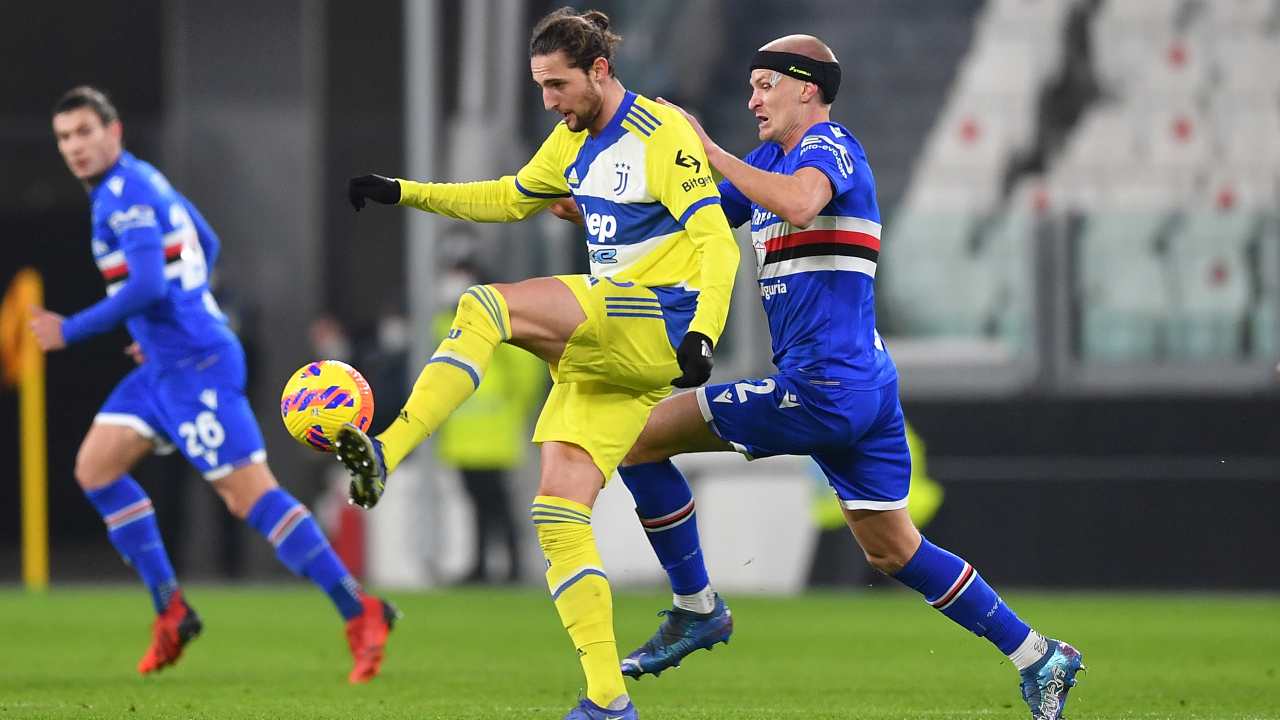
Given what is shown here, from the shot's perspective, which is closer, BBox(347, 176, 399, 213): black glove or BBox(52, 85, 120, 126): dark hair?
BBox(347, 176, 399, 213): black glove

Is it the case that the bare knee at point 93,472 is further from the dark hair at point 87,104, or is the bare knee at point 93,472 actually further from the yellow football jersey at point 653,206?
the yellow football jersey at point 653,206

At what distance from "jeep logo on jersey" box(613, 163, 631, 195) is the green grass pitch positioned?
1693mm

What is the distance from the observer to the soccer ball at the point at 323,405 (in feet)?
17.3

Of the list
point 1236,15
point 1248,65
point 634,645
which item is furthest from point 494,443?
point 1236,15

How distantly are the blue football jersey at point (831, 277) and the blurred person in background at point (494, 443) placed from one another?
26.7ft

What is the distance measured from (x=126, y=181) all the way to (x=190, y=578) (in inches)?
293

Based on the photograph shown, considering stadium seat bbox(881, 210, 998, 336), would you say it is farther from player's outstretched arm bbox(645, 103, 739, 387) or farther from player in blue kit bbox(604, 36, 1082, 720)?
player's outstretched arm bbox(645, 103, 739, 387)

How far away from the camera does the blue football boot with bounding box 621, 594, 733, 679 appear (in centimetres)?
627

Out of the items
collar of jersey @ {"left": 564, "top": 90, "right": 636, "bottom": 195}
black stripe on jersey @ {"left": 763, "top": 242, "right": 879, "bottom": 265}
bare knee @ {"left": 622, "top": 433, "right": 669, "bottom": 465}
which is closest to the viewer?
collar of jersey @ {"left": 564, "top": 90, "right": 636, "bottom": 195}

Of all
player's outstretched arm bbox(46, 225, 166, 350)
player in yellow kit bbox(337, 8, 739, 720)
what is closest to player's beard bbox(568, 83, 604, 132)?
player in yellow kit bbox(337, 8, 739, 720)

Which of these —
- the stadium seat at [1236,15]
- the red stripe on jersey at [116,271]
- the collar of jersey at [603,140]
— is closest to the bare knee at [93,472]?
the red stripe on jersey at [116,271]

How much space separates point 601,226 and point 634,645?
4.16 meters

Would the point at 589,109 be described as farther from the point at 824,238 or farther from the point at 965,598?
the point at 965,598

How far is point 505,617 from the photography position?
448 inches
